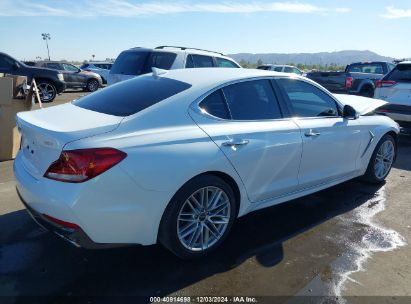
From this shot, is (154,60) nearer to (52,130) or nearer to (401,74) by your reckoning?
(401,74)

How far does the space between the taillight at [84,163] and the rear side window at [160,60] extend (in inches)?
254

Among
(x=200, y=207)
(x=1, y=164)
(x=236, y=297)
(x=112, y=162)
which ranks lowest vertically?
(x=1, y=164)

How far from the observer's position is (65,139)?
9.40ft

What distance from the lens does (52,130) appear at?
301cm

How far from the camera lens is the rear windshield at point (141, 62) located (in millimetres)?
9070

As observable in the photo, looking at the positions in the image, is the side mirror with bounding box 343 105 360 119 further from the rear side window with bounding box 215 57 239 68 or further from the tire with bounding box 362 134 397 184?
the rear side window with bounding box 215 57 239 68

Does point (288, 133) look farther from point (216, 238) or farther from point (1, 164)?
point (1, 164)

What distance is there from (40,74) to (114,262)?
12849 mm

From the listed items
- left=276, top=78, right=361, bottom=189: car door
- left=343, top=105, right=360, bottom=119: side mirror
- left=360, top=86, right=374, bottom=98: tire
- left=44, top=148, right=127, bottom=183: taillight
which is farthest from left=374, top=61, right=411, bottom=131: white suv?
left=44, top=148, right=127, bottom=183: taillight

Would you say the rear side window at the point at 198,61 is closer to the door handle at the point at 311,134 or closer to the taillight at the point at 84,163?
the door handle at the point at 311,134

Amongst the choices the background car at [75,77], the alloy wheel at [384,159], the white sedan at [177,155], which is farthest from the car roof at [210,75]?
the background car at [75,77]

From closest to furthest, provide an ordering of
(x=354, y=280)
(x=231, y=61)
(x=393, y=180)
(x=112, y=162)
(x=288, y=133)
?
(x=112, y=162)
(x=354, y=280)
(x=288, y=133)
(x=393, y=180)
(x=231, y=61)

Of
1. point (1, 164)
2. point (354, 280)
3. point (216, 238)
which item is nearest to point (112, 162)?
point (216, 238)

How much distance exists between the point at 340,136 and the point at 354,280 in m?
1.80
